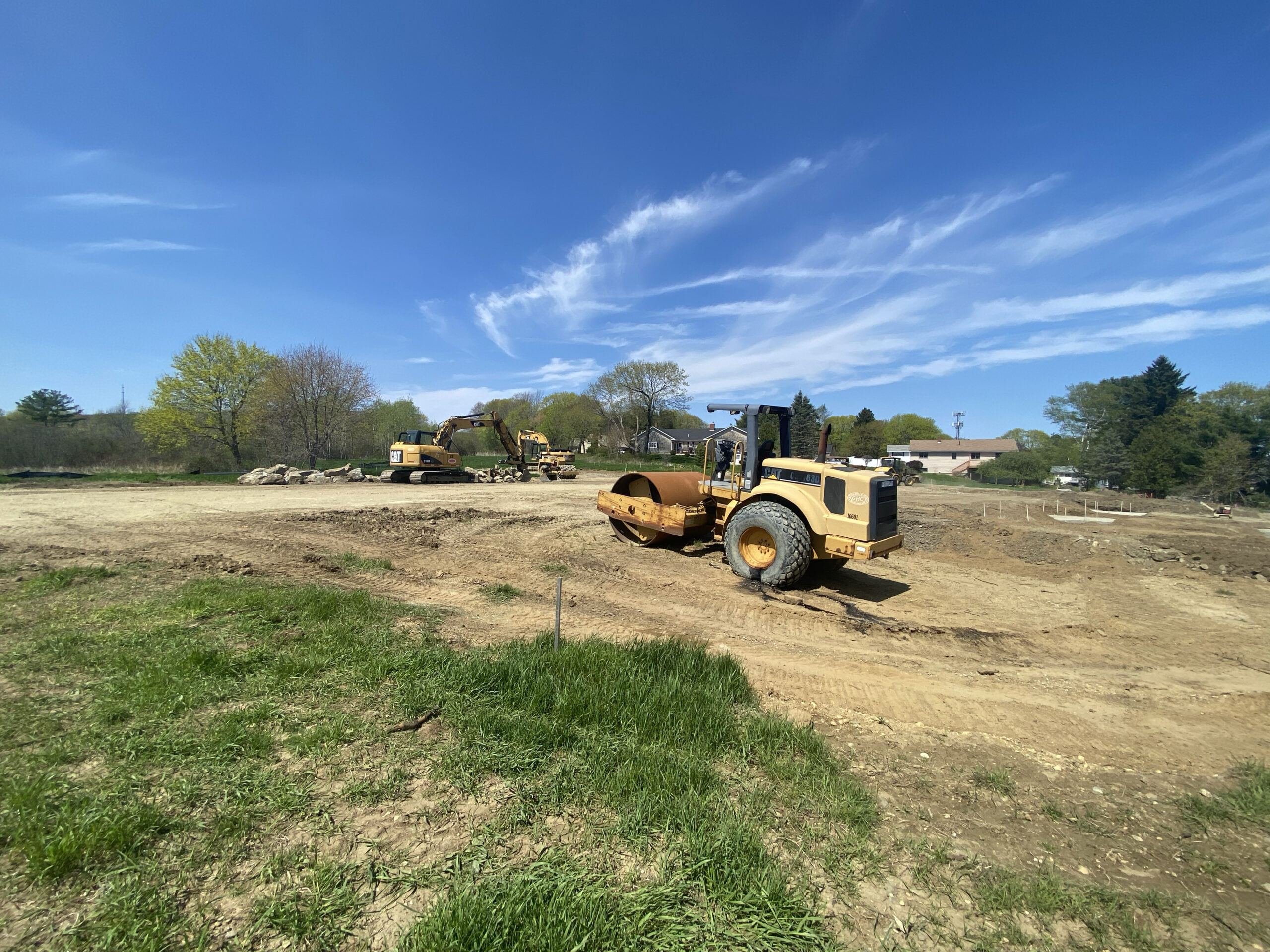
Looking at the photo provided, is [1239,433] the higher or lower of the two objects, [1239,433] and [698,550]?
the higher

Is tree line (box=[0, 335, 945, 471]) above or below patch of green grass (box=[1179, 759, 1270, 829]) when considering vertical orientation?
above

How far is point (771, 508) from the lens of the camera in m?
8.31

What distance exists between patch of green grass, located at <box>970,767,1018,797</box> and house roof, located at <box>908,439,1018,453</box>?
83.7 metres

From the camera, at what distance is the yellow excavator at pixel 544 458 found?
31484 millimetres

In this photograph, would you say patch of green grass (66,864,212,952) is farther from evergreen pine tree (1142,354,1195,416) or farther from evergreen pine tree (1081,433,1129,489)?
evergreen pine tree (1142,354,1195,416)

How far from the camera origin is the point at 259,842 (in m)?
2.36

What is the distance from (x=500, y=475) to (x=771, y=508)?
916 inches

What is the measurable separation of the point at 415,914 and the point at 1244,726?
6243mm

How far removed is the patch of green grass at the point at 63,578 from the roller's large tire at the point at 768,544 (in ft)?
A: 27.9

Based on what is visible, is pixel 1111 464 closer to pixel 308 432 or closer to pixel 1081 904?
pixel 1081 904

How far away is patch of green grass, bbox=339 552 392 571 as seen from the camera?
7.98 metres

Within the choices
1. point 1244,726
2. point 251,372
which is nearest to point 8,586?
point 1244,726

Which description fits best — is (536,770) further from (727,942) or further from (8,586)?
(8,586)

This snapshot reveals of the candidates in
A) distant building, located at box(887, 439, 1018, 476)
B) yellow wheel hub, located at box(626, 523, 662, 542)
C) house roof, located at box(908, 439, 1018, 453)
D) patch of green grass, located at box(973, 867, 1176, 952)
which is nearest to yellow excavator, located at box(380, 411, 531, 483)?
yellow wheel hub, located at box(626, 523, 662, 542)
